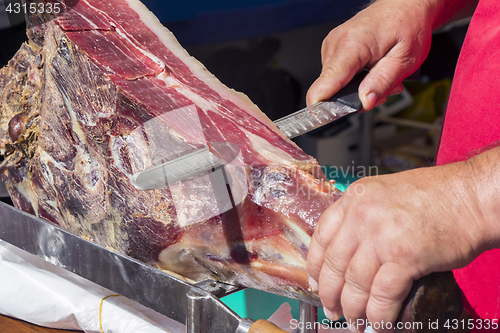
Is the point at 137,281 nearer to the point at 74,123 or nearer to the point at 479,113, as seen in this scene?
the point at 74,123

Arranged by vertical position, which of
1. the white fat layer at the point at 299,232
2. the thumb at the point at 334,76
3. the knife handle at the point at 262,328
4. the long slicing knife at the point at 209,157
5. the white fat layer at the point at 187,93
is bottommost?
the knife handle at the point at 262,328

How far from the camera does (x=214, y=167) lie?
1.09m

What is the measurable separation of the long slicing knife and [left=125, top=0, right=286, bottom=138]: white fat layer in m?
0.08

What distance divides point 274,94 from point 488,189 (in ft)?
7.90

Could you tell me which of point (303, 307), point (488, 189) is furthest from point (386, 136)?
point (488, 189)

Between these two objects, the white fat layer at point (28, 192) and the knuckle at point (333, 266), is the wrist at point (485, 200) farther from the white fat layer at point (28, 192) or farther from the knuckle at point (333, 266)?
the white fat layer at point (28, 192)

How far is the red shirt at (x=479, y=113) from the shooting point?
1.33m

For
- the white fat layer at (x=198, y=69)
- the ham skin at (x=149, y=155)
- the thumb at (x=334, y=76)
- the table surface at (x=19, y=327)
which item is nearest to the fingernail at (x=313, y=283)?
the ham skin at (x=149, y=155)

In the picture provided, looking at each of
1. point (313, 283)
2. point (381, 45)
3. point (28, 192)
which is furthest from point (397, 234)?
point (28, 192)

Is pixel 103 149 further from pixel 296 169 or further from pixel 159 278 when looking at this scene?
pixel 296 169

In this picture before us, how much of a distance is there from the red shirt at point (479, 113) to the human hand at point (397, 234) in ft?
2.04

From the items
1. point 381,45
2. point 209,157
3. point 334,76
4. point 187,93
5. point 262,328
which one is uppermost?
point 381,45

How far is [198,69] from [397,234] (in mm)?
951

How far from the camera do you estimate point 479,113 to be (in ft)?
4.62
